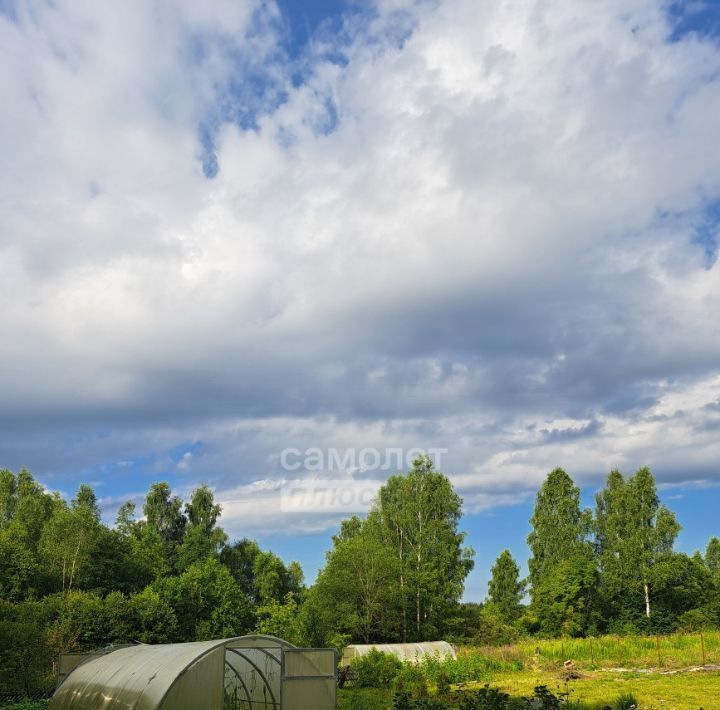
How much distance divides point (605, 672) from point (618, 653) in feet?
20.5

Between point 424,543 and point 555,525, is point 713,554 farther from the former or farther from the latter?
point 424,543

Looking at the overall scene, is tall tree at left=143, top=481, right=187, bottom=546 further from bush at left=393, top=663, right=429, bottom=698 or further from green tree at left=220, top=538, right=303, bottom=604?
bush at left=393, top=663, right=429, bottom=698

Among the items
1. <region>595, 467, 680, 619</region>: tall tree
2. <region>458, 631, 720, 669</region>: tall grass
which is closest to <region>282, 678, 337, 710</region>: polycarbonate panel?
<region>458, 631, 720, 669</region>: tall grass

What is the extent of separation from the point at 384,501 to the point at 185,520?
24.5 meters

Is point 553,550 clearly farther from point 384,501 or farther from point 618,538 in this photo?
point 384,501

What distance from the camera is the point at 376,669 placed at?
32.1 m

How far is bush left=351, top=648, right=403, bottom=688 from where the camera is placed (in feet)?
103

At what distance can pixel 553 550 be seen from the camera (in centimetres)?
6144

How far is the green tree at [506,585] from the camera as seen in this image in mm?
62531

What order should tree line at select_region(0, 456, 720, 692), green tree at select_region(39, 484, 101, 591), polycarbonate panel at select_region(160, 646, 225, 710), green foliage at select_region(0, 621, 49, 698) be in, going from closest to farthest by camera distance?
1. polycarbonate panel at select_region(160, 646, 225, 710)
2. green foliage at select_region(0, 621, 49, 698)
3. tree line at select_region(0, 456, 720, 692)
4. green tree at select_region(39, 484, 101, 591)

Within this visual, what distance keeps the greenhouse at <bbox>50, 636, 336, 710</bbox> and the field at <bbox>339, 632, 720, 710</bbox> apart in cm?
355

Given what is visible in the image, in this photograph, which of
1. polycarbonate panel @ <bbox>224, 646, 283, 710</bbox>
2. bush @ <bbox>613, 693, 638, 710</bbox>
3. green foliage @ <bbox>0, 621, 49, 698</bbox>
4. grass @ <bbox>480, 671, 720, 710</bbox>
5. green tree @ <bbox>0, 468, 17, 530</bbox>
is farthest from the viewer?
green tree @ <bbox>0, 468, 17, 530</bbox>

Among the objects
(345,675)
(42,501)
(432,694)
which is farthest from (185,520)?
(432,694)

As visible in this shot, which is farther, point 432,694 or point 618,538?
point 618,538
